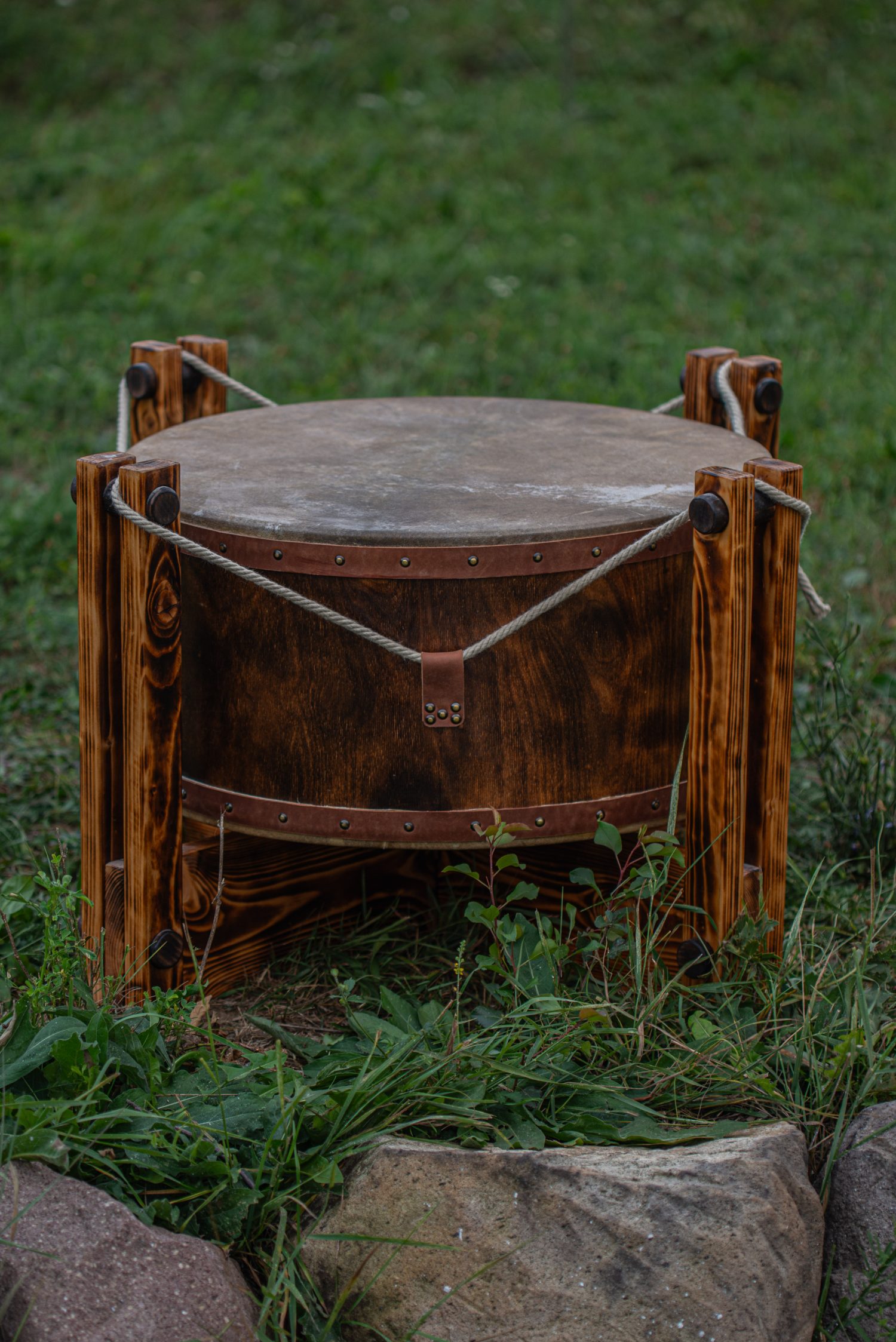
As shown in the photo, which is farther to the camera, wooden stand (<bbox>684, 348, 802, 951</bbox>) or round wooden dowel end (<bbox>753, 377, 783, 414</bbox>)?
round wooden dowel end (<bbox>753, 377, 783, 414</bbox>)

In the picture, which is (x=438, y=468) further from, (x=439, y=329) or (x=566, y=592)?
(x=439, y=329)

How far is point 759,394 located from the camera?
252 cm

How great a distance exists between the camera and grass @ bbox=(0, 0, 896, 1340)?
169cm

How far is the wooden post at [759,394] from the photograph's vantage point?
2516 mm

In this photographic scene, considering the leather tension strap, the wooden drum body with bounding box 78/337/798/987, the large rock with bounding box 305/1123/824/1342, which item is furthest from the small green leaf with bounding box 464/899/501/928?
the large rock with bounding box 305/1123/824/1342

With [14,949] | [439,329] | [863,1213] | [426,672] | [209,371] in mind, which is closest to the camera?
[863,1213]

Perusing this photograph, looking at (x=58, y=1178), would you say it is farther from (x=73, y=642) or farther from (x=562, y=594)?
(x=73, y=642)

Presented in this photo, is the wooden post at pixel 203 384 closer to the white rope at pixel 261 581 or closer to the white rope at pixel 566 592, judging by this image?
the white rope at pixel 261 581

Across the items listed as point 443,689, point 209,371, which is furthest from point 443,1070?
point 209,371

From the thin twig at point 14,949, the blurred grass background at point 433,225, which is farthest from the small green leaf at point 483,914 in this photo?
the blurred grass background at point 433,225

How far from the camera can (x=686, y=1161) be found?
1.57 m

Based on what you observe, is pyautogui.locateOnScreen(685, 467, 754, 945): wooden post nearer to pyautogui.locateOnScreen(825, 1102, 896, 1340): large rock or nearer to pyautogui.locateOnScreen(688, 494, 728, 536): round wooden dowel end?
pyautogui.locateOnScreen(688, 494, 728, 536): round wooden dowel end

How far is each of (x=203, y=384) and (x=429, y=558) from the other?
1081 mm

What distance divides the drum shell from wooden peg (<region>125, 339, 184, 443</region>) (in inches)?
29.7
